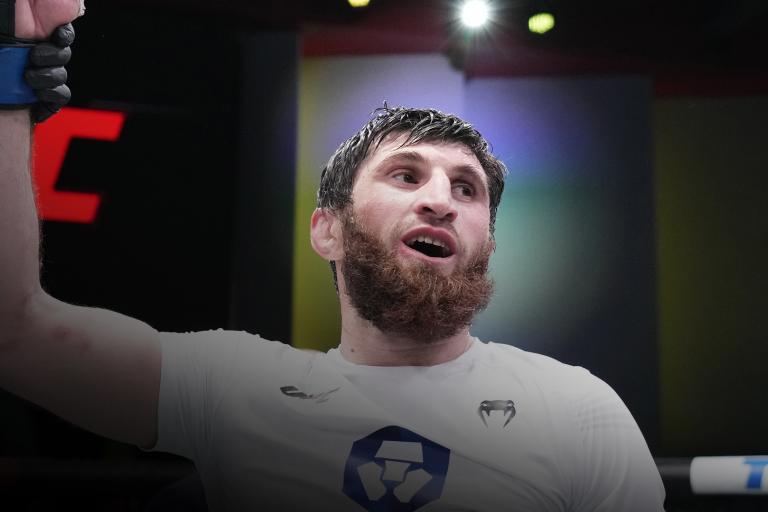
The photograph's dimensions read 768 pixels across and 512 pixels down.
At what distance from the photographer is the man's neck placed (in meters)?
1.27

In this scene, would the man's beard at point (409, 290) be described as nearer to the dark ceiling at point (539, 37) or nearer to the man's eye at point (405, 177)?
the man's eye at point (405, 177)

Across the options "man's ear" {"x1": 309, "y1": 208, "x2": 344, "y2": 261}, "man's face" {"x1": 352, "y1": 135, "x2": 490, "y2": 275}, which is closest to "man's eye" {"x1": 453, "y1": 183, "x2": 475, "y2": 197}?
"man's face" {"x1": 352, "y1": 135, "x2": 490, "y2": 275}

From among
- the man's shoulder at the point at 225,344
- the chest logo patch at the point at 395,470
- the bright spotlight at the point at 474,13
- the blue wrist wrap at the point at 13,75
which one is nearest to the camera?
the blue wrist wrap at the point at 13,75

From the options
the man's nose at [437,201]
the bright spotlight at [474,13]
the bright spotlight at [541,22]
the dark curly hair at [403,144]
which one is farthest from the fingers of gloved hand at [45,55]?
the bright spotlight at [541,22]

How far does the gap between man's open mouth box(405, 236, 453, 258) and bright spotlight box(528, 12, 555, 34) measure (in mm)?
490

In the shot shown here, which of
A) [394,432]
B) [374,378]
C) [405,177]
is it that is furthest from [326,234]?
[394,432]

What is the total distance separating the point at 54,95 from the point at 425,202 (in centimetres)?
63

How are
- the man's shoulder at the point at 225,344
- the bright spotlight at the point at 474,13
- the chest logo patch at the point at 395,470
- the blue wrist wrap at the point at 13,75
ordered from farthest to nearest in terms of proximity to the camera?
the bright spotlight at the point at 474,13
the man's shoulder at the point at 225,344
the chest logo patch at the point at 395,470
the blue wrist wrap at the point at 13,75

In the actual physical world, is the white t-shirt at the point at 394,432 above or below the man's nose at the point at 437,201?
below

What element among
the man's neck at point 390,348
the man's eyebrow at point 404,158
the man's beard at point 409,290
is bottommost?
the man's neck at point 390,348

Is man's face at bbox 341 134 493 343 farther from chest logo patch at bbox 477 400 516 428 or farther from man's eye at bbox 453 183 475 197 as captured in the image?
chest logo patch at bbox 477 400 516 428

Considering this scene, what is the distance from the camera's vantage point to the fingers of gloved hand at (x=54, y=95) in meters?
1.07

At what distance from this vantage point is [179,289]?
1281mm

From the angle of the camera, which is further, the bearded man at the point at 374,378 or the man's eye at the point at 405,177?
the man's eye at the point at 405,177
